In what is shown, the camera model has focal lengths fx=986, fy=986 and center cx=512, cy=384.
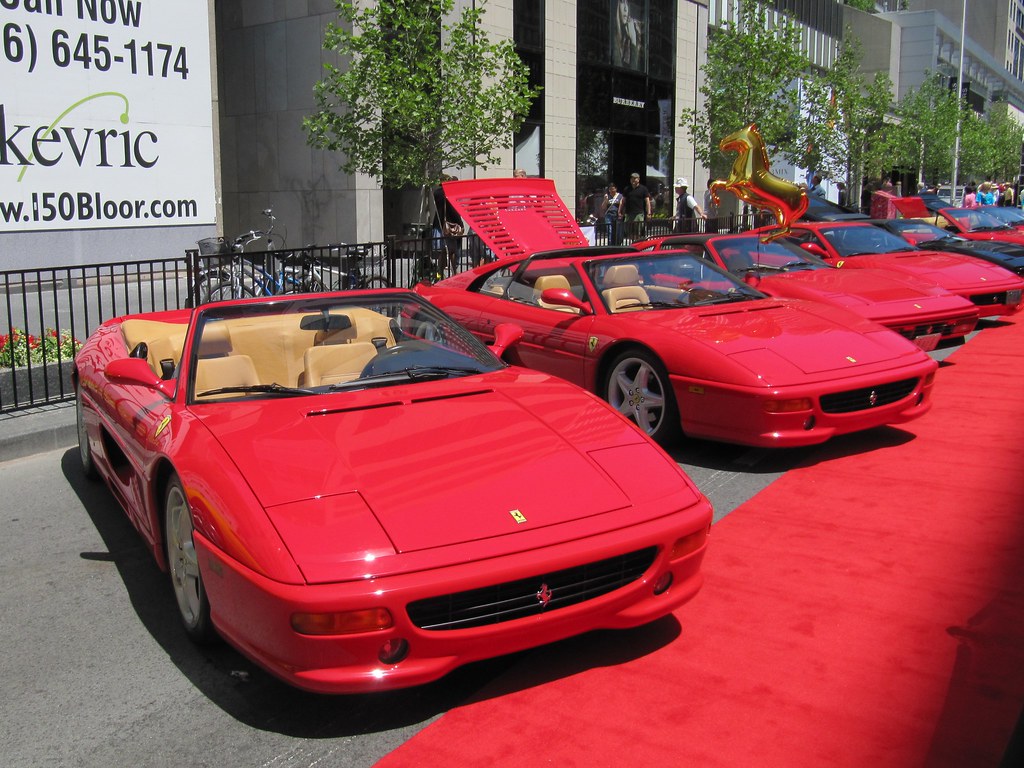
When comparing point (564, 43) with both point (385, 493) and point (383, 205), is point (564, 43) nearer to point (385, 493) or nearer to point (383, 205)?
point (383, 205)

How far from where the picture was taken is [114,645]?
12.8 feet

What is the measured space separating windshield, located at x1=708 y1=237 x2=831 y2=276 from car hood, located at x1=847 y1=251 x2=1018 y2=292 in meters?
1.25

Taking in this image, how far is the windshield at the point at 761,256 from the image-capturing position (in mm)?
9422

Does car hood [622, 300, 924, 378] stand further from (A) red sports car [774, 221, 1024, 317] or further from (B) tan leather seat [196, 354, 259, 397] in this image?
(A) red sports car [774, 221, 1024, 317]

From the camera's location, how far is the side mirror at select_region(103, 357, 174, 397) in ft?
14.2

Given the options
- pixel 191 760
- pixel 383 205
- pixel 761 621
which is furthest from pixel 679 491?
pixel 383 205

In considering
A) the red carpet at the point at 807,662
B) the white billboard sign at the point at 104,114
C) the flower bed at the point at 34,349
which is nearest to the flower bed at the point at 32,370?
the flower bed at the point at 34,349

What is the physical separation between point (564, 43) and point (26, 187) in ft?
46.8

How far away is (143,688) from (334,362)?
174 cm

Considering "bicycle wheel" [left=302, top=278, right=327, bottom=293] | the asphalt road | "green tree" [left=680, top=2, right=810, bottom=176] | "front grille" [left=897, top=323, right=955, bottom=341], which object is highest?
"green tree" [left=680, top=2, right=810, bottom=176]

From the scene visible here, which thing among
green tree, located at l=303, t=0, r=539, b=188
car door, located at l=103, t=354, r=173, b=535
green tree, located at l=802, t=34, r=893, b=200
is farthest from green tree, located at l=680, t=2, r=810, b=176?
car door, located at l=103, t=354, r=173, b=535

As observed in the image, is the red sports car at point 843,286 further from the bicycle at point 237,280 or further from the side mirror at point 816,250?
the bicycle at point 237,280

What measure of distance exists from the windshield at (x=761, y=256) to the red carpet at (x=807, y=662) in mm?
4229

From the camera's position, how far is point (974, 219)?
54.7 ft
